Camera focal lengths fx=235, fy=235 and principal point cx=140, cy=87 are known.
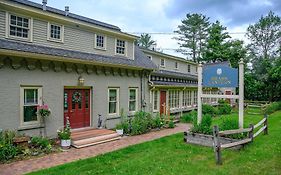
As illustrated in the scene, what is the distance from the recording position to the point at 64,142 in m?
9.45

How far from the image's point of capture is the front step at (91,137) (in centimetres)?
982

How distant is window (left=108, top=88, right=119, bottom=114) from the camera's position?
13371 millimetres

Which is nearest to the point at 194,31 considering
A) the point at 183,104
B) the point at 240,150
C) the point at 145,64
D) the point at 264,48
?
the point at 264,48

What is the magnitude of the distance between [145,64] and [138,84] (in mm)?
1508

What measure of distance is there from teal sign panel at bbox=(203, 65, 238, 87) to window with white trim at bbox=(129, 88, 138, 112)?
5544 millimetres

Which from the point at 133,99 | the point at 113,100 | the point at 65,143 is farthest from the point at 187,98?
the point at 65,143

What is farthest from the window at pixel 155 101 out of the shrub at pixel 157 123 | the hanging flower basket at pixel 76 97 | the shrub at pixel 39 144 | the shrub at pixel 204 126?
the shrub at pixel 39 144

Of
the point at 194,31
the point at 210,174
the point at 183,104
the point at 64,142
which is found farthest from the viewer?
the point at 194,31

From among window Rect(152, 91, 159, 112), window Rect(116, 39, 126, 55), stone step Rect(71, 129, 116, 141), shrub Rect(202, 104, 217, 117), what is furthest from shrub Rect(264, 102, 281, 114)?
stone step Rect(71, 129, 116, 141)

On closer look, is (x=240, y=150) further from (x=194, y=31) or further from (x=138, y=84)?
(x=194, y=31)

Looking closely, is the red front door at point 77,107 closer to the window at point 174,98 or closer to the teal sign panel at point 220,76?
the teal sign panel at point 220,76

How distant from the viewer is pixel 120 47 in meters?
14.7

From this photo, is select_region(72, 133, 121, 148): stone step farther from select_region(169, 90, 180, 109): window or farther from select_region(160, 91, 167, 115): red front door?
select_region(169, 90, 180, 109): window

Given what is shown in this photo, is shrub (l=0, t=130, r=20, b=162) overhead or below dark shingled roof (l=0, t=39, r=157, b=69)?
below
